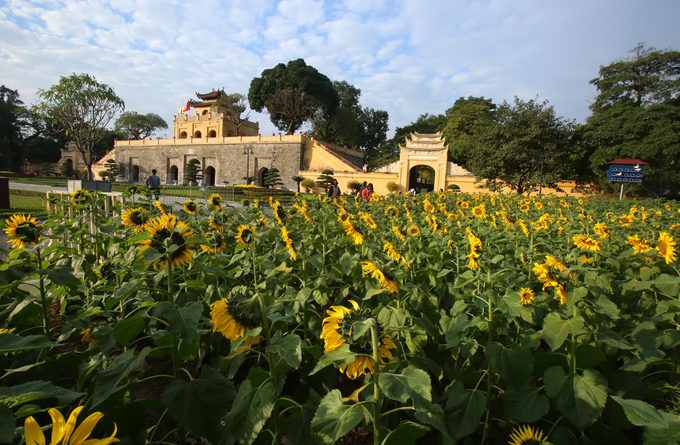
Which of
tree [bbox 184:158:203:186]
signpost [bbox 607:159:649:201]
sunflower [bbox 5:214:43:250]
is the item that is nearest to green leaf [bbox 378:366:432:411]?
sunflower [bbox 5:214:43:250]

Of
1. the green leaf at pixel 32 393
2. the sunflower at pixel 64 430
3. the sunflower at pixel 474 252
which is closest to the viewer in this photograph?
the sunflower at pixel 64 430

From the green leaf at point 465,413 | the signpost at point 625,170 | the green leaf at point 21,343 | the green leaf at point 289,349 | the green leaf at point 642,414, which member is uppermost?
the signpost at point 625,170

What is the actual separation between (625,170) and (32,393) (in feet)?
73.9

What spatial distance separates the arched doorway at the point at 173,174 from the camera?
1365 inches

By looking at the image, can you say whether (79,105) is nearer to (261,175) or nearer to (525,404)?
(261,175)

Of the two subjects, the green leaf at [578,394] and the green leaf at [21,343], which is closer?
the green leaf at [21,343]

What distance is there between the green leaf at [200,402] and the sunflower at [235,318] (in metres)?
0.14

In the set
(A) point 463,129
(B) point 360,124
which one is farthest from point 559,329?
(B) point 360,124

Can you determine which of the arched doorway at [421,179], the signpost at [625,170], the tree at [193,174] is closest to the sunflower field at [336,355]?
the signpost at [625,170]

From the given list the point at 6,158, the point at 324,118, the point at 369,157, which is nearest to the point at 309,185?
the point at 324,118

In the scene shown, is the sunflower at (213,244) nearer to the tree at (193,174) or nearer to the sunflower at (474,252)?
the sunflower at (474,252)

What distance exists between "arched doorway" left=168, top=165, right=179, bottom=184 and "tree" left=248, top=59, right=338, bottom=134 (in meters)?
10.5

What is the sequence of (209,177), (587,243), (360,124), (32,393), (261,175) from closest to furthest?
(32,393) < (587,243) < (261,175) < (209,177) < (360,124)

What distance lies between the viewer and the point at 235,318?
104cm
